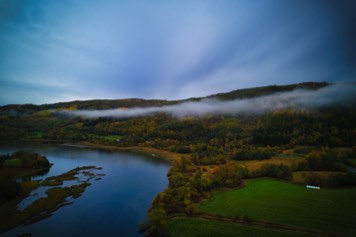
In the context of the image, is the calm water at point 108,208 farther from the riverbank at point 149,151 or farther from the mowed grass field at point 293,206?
the riverbank at point 149,151

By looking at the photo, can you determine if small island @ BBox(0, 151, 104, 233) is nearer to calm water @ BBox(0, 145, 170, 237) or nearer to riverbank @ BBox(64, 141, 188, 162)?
calm water @ BBox(0, 145, 170, 237)

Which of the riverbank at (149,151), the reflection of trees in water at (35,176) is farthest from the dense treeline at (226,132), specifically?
→ the reflection of trees in water at (35,176)

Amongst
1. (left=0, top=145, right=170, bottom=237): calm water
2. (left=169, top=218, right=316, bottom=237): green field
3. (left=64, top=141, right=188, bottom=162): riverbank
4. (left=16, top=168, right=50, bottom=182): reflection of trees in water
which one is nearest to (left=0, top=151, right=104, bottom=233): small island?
(left=16, top=168, right=50, bottom=182): reflection of trees in water

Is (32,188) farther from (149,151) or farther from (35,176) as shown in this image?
(149,151)

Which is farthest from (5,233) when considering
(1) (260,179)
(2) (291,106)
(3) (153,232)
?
(2) (291,106)

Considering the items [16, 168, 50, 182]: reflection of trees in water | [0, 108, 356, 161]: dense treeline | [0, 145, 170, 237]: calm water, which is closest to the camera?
[0, 145, 170, 237]: calm water
